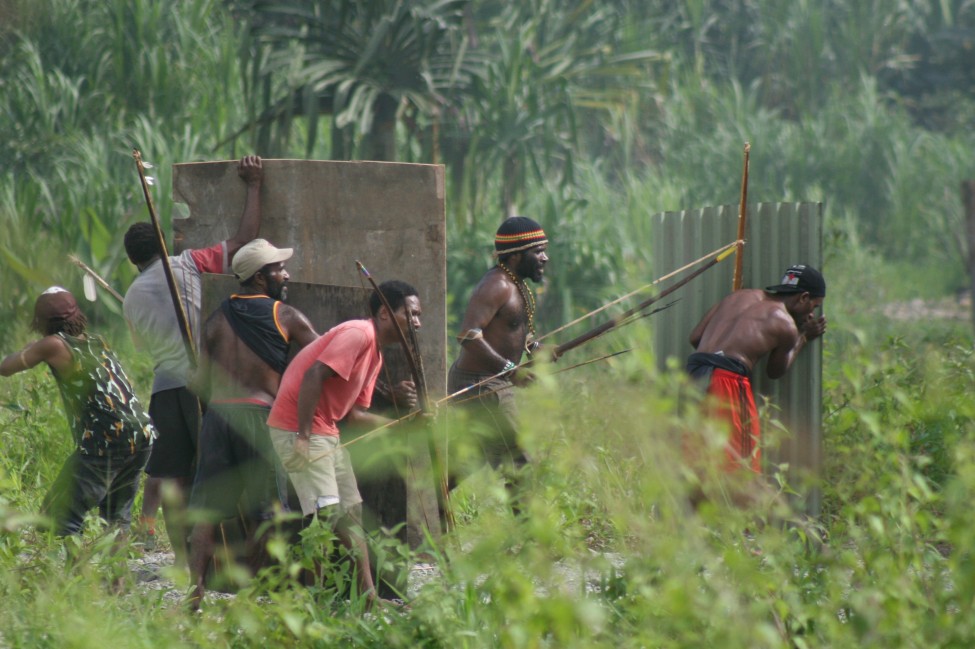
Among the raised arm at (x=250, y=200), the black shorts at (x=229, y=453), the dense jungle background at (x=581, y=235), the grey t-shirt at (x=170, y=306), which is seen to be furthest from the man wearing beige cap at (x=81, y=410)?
the raised arm at (x=250, y=200)

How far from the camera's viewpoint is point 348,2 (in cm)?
1533

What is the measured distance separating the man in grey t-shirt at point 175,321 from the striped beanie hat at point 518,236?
1.27 meters

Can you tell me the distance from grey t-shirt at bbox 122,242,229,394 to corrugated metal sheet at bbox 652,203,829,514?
2490 millimetres

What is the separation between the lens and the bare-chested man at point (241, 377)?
17.6 ft

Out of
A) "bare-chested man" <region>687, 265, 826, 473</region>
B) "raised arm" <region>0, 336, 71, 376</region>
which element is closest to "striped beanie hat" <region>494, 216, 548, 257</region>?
"bare-chested man" <region>687, 265, 826, 473</region>

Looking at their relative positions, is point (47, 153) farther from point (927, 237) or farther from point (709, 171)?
point (927, 237)

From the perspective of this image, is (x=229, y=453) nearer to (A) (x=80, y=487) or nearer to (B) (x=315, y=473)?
(B) (x=315, y=473)

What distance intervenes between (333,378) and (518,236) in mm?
1779

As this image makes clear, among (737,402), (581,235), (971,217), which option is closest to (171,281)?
(737,402)

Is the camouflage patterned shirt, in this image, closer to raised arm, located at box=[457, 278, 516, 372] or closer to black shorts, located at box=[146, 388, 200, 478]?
black shorts, located at box=[146, 388, 200, 478]

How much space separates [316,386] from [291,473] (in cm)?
39

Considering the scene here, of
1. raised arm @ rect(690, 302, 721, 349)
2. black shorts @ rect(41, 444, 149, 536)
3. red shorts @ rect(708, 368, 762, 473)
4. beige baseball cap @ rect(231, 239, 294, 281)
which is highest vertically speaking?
beige baseball cap @ rect(231, 239, 294, 281)

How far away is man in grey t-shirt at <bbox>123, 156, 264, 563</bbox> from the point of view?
604 cm

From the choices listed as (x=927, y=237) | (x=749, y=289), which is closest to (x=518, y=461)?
(x=749, y=289)
